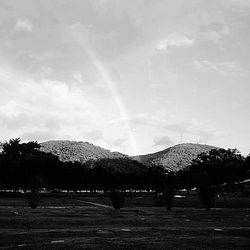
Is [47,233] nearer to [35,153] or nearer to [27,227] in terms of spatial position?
[27,227]

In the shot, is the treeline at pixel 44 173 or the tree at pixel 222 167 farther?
the treeline at pixel 44 173

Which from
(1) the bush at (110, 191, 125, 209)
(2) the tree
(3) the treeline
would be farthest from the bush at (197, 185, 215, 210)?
(2) the tree

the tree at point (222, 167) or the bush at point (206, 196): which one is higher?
the tree at point (222, 167)

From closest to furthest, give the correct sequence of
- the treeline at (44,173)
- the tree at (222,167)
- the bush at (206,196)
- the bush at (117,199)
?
the bush at (117,199) → the bush at (206,196) → the tree at (222,167) → the treeline at (44,173)

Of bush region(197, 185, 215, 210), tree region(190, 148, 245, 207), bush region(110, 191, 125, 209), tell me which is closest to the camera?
bush region(110, 191, 125, 209)

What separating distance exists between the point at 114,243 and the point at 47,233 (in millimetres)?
3429

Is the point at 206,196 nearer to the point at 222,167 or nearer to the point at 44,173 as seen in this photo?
the point at 222,167

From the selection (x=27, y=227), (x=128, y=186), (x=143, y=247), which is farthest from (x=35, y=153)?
(x=143, y=247)

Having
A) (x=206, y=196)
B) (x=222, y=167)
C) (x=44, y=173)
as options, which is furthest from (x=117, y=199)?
(x=44, y=173)

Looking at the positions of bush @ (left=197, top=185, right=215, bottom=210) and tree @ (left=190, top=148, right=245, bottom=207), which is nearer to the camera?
bush @ (left=197, top=185, right=215, bottom=210)

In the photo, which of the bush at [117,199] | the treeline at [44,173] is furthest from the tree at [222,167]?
the bush at [117,199]

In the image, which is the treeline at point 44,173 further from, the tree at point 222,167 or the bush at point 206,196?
the tree at point 222,167

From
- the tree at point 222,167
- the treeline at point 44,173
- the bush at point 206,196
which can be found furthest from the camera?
the treeline at point 44,173

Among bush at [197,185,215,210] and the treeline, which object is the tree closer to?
the treeline
